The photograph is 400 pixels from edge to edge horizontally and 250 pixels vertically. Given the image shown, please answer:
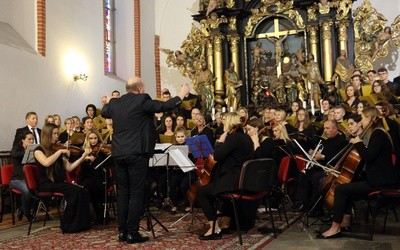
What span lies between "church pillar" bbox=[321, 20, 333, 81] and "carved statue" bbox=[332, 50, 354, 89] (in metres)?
0.28

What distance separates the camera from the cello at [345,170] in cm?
537

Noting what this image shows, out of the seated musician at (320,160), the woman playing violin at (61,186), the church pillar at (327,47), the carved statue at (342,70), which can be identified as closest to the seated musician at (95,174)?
the woman playing violin at (61,186)

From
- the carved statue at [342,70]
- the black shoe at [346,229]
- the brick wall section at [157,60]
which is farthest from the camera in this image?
the brick wall section at [157,60]

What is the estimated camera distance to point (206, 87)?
1455 centimetres

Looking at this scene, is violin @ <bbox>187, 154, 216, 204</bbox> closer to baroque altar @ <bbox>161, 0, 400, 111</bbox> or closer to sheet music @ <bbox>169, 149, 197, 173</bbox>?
sheet music @ <bbox>169, 149, 197, 173</bbox>

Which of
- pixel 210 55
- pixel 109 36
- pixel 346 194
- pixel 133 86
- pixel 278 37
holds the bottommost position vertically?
pixel 346 194

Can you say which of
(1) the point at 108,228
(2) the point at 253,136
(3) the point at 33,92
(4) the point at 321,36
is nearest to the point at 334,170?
(2) the point at 253,136

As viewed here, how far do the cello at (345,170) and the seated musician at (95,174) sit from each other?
123 inches

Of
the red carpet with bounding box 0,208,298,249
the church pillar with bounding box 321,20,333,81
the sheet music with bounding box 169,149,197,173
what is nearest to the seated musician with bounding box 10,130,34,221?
the red carpet with bounding box 0,208,298,249

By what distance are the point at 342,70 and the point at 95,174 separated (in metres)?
8.25

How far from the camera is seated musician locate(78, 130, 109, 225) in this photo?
23.5 ft

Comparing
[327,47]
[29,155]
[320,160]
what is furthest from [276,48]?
[29,155]

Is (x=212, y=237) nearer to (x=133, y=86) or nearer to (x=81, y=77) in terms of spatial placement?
(x=133, y=86)

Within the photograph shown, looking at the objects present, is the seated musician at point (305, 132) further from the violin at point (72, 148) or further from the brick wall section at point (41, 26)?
the brick wall section at point (41, 26)
